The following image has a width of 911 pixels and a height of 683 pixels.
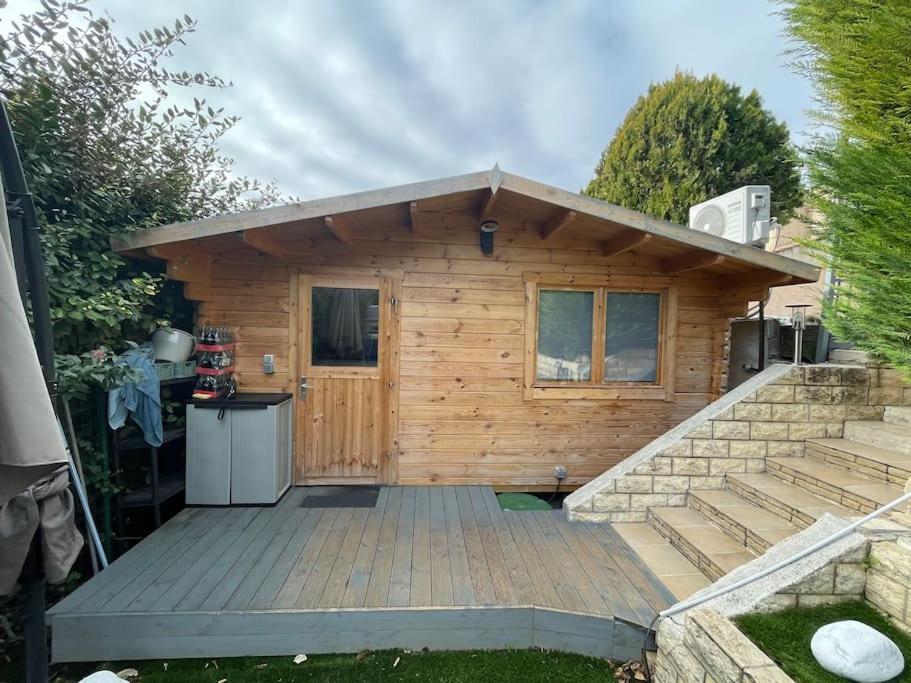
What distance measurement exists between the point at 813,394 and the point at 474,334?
2.69 metres

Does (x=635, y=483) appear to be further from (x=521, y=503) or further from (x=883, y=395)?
(x=883, y=395)

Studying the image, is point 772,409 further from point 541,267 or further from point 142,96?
point 142,96

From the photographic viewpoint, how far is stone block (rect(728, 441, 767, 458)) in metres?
2.88

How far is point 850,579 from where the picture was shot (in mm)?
1712

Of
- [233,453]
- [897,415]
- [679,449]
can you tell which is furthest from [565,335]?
[233,453]

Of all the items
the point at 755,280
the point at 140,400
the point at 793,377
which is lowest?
the point at 140,400

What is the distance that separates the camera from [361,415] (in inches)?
142

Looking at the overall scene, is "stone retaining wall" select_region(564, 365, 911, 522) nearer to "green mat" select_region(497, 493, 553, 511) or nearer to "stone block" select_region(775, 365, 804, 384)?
"stone block" select_region(775, 365, 804, 384)

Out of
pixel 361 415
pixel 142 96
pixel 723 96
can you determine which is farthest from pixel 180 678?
pixel 723 96

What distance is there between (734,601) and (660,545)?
38.6 inches

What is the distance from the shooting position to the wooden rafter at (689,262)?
3.19m

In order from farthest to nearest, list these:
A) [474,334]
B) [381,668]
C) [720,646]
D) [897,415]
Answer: [474,334] → [897,415] → [381,668] → [720,646]

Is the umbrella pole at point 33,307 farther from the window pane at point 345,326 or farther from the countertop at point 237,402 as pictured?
the window pane at point 345,326

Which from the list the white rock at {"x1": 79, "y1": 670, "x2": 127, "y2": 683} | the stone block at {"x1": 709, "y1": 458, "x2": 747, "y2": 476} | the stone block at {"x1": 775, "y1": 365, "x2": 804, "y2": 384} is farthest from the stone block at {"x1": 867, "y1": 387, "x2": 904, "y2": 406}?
the white rock at {"x1": 79, "y1": 670, "x2": 127, "y2": 683}
